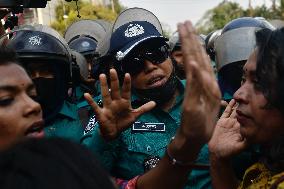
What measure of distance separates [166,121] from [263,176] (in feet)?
2.54

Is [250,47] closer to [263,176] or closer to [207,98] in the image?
[263,176]

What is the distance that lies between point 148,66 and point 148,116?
285 mm

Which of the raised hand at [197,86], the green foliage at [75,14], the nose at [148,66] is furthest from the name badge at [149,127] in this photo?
the green foliage at [75,14]

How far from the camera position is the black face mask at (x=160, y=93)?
275 cm

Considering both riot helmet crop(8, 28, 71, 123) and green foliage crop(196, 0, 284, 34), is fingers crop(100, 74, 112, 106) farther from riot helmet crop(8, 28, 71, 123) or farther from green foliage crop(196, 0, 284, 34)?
green foliage crop(196, 0, 284, 34)

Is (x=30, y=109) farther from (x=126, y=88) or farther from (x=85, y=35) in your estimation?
(x=85, y=35)

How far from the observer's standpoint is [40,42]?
10.0 ft

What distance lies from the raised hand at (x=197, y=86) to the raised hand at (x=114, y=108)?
0.56 m

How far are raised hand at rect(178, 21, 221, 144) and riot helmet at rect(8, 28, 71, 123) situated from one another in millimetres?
1373

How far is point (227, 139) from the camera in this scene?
226 cm

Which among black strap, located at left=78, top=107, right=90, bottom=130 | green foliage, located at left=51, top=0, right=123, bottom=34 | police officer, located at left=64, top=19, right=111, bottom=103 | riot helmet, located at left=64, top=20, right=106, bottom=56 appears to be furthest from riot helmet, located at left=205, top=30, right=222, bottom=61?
green foliage, located at left=51, top=0, right=123, bottom=34

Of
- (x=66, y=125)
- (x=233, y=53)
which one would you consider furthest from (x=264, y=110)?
(x=233, y=53)

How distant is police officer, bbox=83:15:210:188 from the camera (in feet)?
7.67

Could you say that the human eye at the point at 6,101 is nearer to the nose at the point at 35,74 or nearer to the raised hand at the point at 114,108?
the raised hand at the point at 114,108
